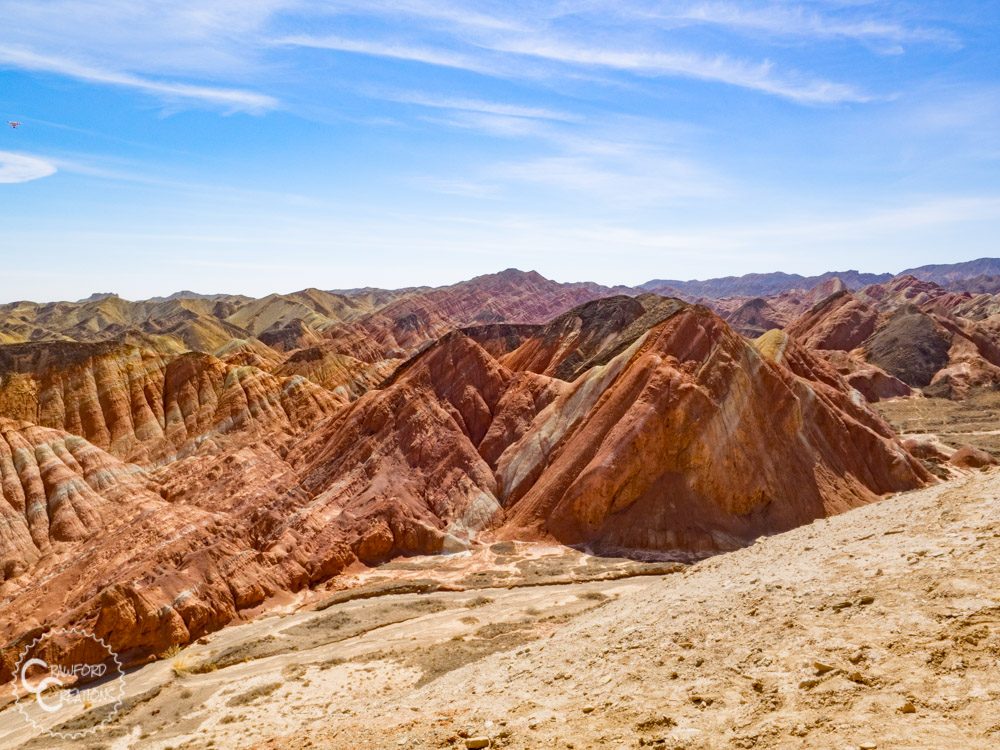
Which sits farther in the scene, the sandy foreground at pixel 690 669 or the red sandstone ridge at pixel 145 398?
the red sandstone ridge at pixel 145 398

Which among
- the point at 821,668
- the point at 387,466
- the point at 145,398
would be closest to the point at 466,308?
the point at 145,398

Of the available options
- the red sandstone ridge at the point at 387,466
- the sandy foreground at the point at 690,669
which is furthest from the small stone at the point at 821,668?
the red sandstone ridge at the point at 387,466

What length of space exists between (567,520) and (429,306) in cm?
11163

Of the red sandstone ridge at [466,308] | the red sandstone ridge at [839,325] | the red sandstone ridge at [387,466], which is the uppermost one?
the red sandstone ridge at [466,308]

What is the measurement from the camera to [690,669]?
11992 millimetres

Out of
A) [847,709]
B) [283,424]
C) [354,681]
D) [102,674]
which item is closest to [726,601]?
[847,709]
